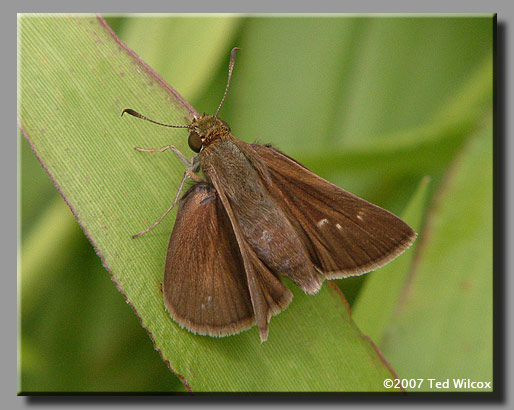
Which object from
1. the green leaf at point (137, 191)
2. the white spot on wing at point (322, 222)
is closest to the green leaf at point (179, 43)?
the green leaf at point (137, 191)

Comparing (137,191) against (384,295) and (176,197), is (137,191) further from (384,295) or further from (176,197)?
(384,295)

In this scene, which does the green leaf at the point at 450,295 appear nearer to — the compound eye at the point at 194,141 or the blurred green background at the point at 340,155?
the blurred green background at the point at 340,155

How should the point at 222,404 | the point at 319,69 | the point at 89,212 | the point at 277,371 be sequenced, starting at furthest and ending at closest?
the point at 319,69 → the point at 222,404 → the point at 277,371 → the point at 89,212

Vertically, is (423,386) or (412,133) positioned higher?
(412,133)

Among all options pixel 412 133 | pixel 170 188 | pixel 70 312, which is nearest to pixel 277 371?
pixel 170 188

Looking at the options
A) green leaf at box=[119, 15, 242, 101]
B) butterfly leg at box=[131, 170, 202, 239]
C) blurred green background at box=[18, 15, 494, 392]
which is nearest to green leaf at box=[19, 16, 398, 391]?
butterfly leg at box=[131, 170, 202, 239]

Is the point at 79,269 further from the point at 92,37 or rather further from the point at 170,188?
the point at 92,37

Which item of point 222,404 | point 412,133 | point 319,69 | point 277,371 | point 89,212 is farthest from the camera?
point 319,69

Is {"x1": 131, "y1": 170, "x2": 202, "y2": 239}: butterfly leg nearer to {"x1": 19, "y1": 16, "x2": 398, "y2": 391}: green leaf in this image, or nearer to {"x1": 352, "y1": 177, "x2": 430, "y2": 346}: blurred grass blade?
{"x1": 19, "y1": 16, "x2": 398, "y2": 391}: green leaf
